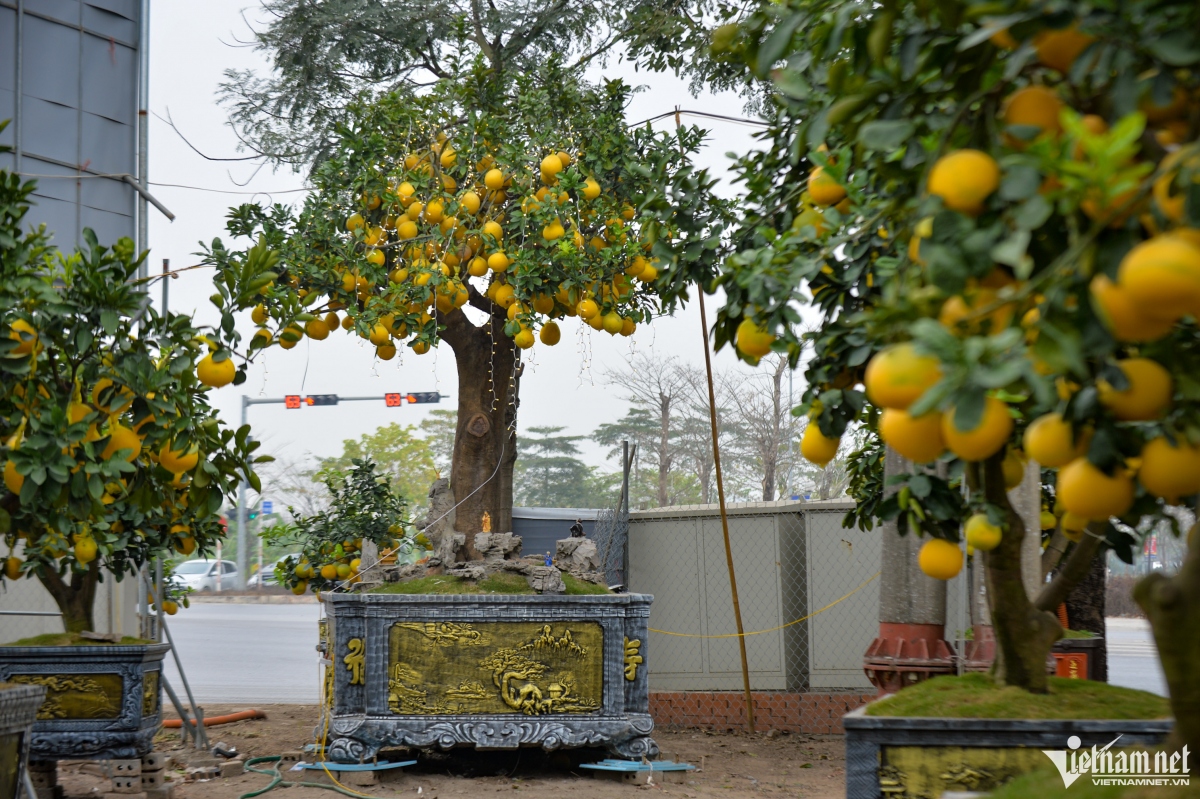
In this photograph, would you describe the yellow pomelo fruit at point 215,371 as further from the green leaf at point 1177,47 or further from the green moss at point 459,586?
the green moss at point 459,586

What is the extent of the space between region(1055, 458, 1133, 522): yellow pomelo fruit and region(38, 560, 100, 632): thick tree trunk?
572 cm

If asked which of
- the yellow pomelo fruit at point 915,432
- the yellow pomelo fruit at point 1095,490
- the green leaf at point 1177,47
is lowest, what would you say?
the yellow pomelo fruit at point 1095,490

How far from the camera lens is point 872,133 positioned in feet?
4.39

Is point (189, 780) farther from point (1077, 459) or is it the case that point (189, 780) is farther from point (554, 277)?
point (1077, 459)

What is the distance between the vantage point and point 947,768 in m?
2.39

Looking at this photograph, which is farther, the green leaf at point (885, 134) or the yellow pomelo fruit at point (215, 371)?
the yellow pomelo fruit at point (215, 371)

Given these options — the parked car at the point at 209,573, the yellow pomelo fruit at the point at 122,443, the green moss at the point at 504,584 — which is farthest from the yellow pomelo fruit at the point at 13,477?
the parked car at the point at 209,573

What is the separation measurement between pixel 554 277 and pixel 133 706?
310cm

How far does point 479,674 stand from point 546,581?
650 mm

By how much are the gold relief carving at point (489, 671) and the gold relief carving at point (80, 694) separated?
1460 mm

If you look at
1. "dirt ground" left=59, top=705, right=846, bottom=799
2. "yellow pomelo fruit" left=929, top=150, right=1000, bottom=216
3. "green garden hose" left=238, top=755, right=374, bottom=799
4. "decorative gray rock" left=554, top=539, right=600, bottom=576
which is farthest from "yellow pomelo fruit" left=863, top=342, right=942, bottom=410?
"decorative gray rock" left=554, top=539, right=600, bottom=576

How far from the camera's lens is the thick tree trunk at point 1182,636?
1.66 metres

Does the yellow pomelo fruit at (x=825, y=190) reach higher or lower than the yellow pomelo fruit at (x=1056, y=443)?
higher

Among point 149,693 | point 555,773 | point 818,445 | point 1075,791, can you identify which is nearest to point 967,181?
point 818,445
